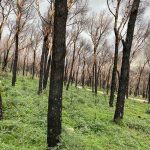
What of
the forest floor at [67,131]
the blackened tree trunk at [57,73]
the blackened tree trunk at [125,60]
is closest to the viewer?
the blackened tree trunk at [57,73]

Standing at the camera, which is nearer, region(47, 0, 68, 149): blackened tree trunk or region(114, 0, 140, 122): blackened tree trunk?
region(47, 0, 68, 149): blackened tree trunk

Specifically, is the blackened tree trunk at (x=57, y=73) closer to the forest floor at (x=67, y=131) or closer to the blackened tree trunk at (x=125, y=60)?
the forest floor at (x=67, y=131)

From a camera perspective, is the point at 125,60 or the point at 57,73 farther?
the point at 125,60

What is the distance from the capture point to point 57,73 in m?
9.38

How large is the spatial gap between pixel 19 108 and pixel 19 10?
1726cm

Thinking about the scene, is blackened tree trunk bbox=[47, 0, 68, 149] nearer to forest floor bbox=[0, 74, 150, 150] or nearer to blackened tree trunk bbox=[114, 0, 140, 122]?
forest floor bbox=[0, 74, 150, 150]

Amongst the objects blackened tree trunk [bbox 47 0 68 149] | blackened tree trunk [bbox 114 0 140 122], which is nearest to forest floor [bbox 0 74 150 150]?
blackened tree trunk [bbox 47 0 68 149]

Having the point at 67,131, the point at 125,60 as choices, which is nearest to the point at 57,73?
the point at 67,131

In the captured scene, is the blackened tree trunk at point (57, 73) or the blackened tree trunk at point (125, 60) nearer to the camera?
the blackened tree trunk at point (57, 73)

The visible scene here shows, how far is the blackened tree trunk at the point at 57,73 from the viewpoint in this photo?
30.5 ft

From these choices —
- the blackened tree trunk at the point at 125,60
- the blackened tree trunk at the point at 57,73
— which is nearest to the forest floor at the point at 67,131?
the blackened tree trunk at the point at 57,73

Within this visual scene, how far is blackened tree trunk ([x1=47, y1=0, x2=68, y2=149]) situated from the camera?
9289 millimetres

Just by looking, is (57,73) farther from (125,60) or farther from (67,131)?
(125,60)

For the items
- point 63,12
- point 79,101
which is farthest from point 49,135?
point 79,101
